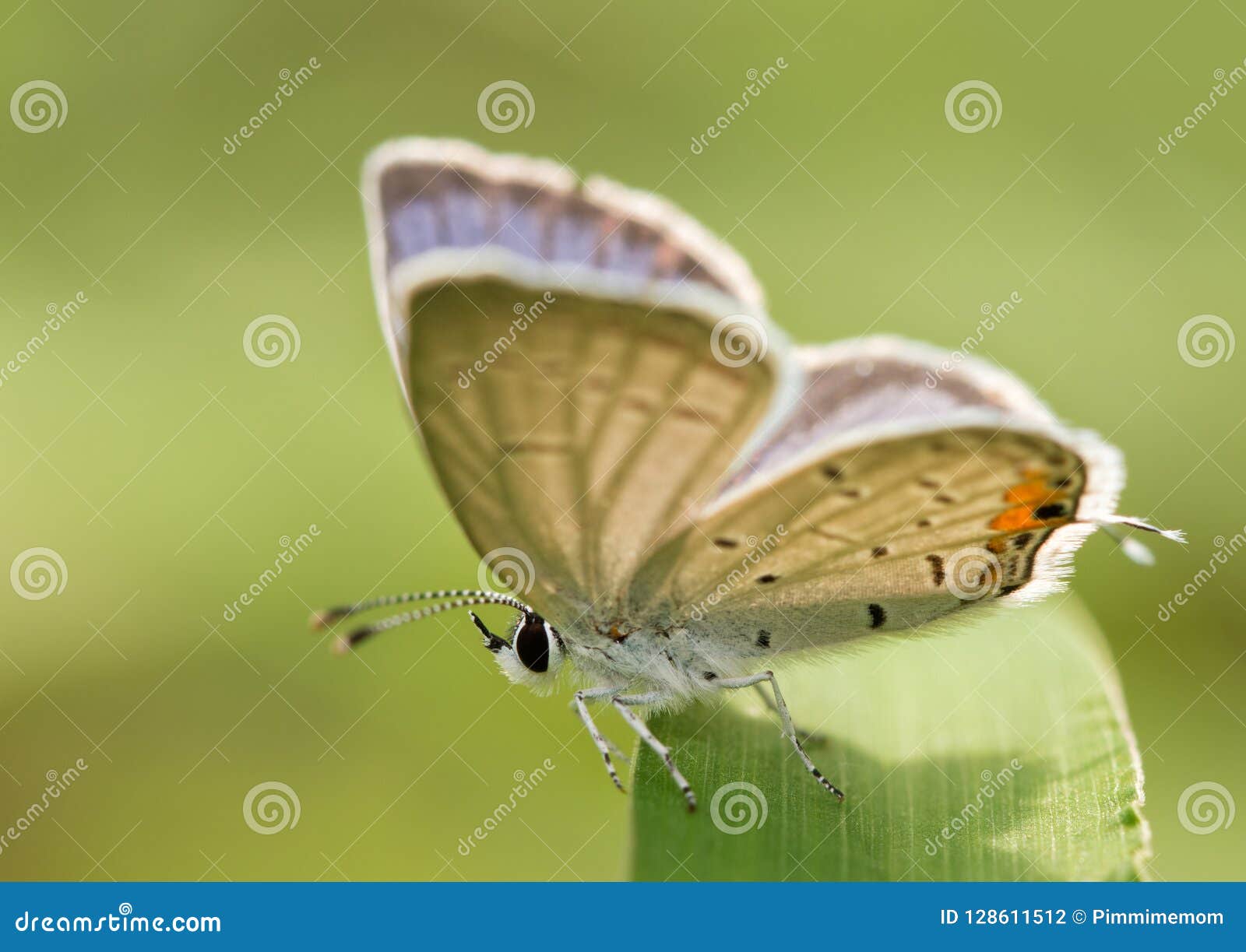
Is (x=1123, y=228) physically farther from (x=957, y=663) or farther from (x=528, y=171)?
(x=528, y=171)

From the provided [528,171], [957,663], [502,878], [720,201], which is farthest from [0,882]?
[720,201]

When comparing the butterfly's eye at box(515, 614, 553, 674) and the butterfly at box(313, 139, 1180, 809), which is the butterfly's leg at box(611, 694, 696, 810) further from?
the butterfly's eye at box(515, 614, 553, 674)

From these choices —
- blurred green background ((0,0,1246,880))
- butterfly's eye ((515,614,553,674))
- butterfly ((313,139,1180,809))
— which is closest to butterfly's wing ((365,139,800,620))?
butterfly ((313,139,1180,809))

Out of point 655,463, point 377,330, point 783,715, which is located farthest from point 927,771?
point 377,330

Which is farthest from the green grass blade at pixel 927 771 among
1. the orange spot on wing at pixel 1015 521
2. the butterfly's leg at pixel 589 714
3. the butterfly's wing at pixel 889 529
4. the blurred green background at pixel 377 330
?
the blurred green background at pixel 377 330

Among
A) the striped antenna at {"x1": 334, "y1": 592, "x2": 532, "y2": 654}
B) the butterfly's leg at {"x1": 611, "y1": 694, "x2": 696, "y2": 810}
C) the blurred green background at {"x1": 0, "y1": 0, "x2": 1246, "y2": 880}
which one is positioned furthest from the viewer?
the blurred green background at {"x1": 0, "y1": 0, "x2": 1246, "y2": 880}

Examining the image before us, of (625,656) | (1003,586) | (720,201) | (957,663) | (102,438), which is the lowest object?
(102,438)
